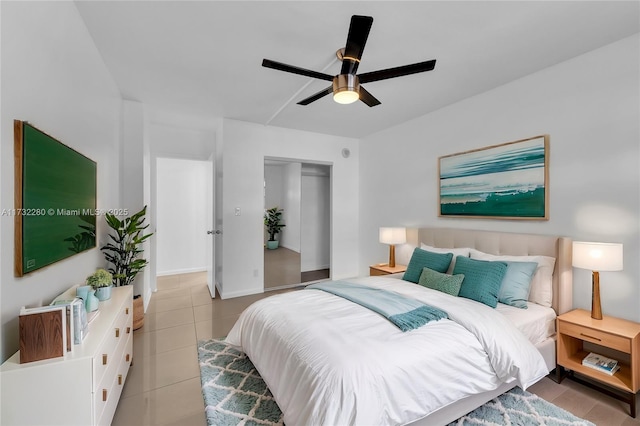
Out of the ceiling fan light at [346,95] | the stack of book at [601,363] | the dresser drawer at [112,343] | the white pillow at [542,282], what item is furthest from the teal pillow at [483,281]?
the dresser drawer at [112,343]

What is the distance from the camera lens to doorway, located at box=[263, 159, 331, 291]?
195 inches

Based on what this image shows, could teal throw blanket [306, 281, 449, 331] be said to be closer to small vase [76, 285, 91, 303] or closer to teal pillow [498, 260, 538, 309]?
teal pillow [498, 260, 538, 309]

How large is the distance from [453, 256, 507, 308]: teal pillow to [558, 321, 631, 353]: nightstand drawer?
0.50 meters

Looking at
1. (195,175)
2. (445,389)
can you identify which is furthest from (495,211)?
(195,175)

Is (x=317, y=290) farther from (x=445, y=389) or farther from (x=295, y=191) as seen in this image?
(x=295, y=191)

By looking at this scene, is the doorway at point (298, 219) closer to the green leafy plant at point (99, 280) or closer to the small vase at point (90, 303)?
the green leafy plant at point (99, 280)

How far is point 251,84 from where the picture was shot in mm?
2994

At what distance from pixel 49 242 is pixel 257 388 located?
5.51ft

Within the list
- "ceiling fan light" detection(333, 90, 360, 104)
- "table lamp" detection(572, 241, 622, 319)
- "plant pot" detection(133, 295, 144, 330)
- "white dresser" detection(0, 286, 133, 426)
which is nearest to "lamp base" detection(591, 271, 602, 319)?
"table lamp" detection(572, 241, 622, 319)

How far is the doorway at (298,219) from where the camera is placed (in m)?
4.96

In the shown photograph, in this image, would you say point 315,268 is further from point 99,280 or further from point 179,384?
point 99,280

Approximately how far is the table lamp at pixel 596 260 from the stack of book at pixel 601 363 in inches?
12.6

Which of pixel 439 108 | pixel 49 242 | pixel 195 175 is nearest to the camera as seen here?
pixel 49 242

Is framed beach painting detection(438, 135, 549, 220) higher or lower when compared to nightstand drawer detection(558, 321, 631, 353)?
higher
